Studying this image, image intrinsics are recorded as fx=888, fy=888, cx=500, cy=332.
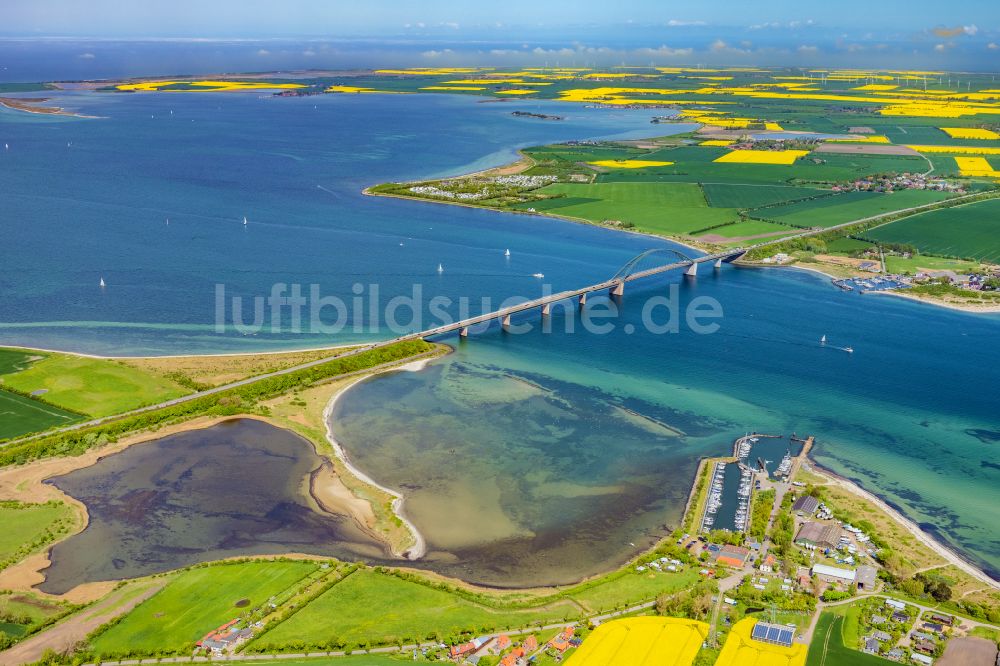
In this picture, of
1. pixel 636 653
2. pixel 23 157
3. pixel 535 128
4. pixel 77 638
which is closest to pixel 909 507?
pixel 636 653

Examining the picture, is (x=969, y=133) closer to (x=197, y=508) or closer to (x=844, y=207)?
(x=844, y=207)

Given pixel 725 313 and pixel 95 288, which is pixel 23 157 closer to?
pixel 95 288

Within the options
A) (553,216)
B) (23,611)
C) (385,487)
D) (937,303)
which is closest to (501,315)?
(385,487)

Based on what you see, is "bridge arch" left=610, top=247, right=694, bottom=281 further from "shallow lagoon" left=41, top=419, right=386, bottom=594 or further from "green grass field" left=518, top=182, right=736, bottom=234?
"shallow lagoon" left=41, top=419, right=386, bottom=594

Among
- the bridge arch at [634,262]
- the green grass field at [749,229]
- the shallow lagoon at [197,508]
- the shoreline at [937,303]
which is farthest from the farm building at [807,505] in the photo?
the green grass field at [749,229]

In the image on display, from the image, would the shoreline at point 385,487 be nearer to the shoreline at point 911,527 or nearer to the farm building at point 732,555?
the farm building at point 732,555

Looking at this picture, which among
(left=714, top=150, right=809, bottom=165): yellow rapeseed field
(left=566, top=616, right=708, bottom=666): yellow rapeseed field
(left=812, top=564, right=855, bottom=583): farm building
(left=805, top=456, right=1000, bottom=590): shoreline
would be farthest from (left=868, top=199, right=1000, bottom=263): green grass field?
(left=566, top=616, right=708, bottom=666): yellow rapeseed field
